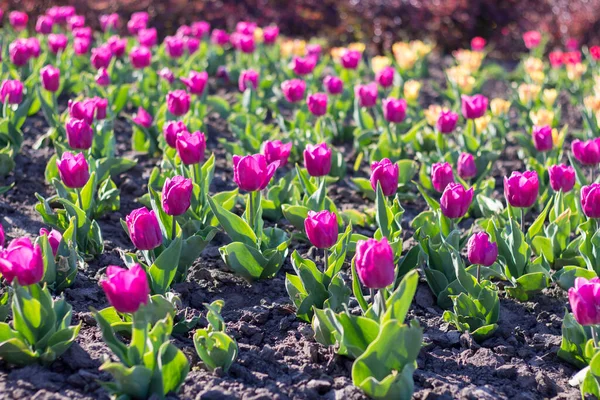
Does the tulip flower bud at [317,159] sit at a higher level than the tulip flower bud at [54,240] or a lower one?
higher

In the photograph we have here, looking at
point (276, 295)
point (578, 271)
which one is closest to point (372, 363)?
point (276, 295)

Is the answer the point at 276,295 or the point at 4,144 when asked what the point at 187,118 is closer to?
the point at 4,144

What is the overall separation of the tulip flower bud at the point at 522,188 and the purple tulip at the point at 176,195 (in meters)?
1.15

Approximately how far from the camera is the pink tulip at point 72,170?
317cm

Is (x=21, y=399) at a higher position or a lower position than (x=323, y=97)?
lower

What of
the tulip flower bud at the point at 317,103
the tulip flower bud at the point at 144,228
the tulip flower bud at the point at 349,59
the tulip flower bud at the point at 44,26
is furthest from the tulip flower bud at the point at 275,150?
the tulip flower bud at the point at 44,26

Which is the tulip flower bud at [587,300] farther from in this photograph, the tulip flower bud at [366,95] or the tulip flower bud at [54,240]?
the tulip flower bud at [366,95]

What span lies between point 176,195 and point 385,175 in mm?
789

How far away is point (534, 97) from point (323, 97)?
1850mm

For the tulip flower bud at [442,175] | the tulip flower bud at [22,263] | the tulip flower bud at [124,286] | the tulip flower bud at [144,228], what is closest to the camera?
the tulip flower bud at [124,286]

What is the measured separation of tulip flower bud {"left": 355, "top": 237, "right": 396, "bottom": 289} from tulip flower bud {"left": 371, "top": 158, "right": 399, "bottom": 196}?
82 cm

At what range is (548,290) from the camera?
326cm

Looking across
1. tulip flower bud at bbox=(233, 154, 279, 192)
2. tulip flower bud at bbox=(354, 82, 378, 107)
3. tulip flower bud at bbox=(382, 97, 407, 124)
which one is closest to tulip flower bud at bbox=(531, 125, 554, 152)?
tulip flower bud at bbox=(382, 97, 407, 124)

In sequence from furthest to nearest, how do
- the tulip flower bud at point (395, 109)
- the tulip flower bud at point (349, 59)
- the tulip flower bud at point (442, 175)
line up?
1. the tulip flower bud at point (349, 59)
2. the tulip flower bud at point (395, 109)
3. the tulip flower bud at point (442, 175)
